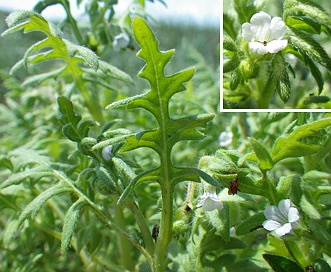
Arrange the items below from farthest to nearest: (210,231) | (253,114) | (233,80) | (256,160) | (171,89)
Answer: (253,114) < (233,80) < (210,231) < (256,160) < (171,89)

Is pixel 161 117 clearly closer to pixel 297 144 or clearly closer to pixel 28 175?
pixel 297 144

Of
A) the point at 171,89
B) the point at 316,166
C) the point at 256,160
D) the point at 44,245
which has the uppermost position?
the point at 171,89

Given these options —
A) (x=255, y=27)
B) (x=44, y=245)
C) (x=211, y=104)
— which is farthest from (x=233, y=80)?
(x=44, y=245)

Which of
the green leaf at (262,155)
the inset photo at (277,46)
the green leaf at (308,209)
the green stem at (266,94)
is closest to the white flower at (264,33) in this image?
the inset photo at (277,46)

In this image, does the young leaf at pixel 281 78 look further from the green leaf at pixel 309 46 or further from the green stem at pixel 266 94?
the green stem at pixel 266 94

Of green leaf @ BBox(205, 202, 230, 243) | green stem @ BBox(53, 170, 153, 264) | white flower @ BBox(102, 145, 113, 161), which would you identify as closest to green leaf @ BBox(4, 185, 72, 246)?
green stem @ BBox(53, 170, 153, 264)

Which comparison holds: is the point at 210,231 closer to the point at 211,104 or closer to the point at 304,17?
the point at 304,17

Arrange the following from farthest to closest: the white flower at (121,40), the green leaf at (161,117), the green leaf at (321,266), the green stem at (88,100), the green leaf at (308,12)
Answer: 1. the white flower at (121,40)
2. the green stem at (88,100)
3. the green leaf at (308,12)
4. the green leaf at (321,266)
5. the green leaf at (161,117)
